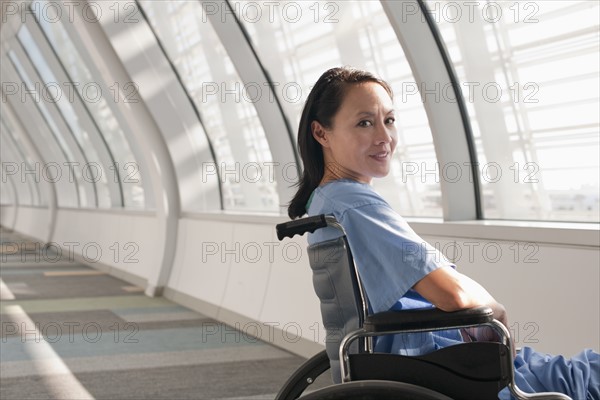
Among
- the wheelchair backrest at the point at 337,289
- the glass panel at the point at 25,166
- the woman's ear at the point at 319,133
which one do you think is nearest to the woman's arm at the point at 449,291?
the wheelchair backrest at the point at 337,289

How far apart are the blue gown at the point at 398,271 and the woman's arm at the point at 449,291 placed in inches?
0.7

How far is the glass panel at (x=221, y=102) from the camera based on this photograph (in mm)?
7035

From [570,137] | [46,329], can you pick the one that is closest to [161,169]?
[46,329]

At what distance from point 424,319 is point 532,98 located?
2647mm

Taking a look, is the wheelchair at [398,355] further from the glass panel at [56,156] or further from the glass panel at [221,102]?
the glass panel at [56,156]

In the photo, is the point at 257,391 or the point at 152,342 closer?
the point at 257,391

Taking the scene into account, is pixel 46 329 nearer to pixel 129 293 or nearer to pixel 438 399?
pixel 129 293

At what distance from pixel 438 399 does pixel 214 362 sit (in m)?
3.38

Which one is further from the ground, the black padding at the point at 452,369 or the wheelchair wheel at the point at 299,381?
the black padding at the point at 452,369

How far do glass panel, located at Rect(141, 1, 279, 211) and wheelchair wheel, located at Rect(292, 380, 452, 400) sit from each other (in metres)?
5.14

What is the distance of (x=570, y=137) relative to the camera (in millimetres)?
3959

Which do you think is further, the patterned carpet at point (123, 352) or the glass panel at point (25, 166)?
the glass panel at point (25, 166)

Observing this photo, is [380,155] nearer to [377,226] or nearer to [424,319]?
[377,226]

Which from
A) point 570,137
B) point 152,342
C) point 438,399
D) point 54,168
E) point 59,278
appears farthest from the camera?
point 54,168
